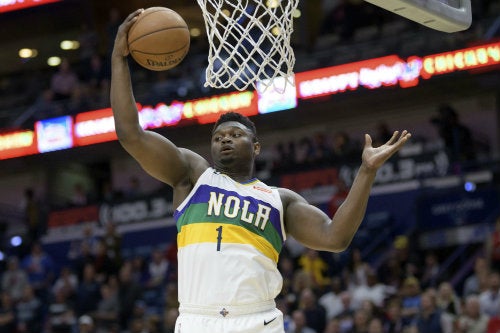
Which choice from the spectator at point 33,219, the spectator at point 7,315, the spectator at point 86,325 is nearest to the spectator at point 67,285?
the spectator at point 7,315

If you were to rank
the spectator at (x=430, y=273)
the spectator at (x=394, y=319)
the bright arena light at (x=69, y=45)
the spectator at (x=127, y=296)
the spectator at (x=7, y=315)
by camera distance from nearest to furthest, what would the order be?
1. the spectator at (x=394, y=319)
2. the spectator at (x=430, y=273)
3. the spectator at (x=127, y=296)
4. the spectator at (x=7, y=315)
5. the bright arena light at (x=69, y=45)

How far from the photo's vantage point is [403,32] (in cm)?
1719

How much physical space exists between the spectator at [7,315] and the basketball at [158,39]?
10271 mm

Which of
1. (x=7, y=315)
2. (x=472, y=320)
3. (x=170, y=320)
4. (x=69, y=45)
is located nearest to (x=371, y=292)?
(x=472, y=320)

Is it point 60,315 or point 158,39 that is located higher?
point 158,39

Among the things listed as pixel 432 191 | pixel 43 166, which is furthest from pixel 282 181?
pixel 43 166

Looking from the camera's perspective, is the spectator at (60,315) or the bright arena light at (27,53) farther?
the bright arena light at (27,53)

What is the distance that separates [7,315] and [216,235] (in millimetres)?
10666

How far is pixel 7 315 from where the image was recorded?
1494 centimetres

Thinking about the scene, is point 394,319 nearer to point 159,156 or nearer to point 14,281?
point 159,156

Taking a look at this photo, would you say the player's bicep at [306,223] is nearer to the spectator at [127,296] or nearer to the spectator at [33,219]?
the spectator at [127,296]

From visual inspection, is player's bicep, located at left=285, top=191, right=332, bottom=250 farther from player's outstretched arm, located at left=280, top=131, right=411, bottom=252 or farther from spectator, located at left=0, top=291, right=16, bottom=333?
spectator, located at left=0, top=291, right=16, bottom=333

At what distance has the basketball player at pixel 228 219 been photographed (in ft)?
16.1

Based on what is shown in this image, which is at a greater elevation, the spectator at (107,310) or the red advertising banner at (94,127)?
the red advertising banner at (94,127)
